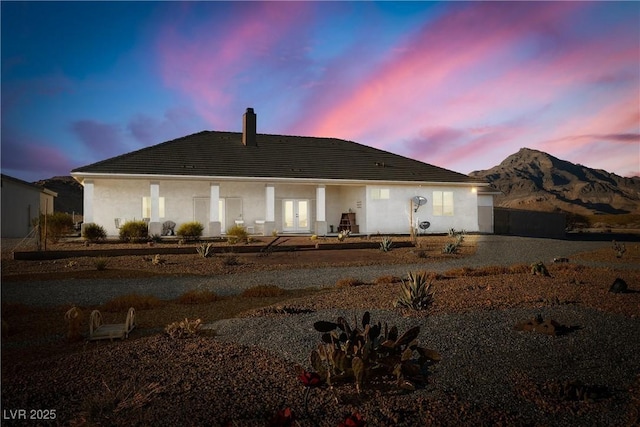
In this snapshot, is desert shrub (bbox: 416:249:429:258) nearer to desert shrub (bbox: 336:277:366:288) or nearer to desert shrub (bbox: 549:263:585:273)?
desert shrub (bbox: 549:263:585:273)

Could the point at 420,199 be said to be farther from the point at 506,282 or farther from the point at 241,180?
the point at 506,282

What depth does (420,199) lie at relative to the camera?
25.4 m

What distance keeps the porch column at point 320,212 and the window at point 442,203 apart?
6837 millimetres

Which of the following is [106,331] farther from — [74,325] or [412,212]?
[412,212]

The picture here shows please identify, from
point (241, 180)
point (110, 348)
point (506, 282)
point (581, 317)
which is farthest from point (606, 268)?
point (241, 180)

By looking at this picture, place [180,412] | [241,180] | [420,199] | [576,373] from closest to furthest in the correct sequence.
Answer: [180,412], [576,373], [241,180], [420,199]

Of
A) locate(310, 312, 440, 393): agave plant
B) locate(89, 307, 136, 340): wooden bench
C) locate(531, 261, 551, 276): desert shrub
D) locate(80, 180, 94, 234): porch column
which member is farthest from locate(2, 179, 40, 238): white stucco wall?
locate(310, 312, 440, 393): agave plant

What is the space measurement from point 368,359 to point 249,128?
81.2ft

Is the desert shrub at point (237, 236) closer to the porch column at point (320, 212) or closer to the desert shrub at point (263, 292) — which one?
the porch column at point (320, 212)

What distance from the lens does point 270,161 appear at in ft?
83.4

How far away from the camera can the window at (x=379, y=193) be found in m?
25.2

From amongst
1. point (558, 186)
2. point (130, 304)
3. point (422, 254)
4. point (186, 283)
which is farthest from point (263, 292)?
point (558, 186)

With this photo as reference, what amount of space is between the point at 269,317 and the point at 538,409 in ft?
13.4

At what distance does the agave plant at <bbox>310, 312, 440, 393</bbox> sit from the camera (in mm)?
3988
